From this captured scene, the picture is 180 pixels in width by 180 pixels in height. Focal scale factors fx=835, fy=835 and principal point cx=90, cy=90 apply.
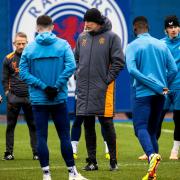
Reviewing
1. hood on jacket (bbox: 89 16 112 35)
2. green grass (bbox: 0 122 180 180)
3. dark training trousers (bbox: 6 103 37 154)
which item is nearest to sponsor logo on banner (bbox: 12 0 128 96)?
green grass (bbox: 0 122 180 180)

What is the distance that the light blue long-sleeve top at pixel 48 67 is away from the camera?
9516 millimetres

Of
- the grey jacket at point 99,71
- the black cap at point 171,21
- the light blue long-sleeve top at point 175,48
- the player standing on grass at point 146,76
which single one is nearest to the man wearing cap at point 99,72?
the grey jacket at point 99,71

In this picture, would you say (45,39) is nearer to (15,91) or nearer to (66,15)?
(15,91)

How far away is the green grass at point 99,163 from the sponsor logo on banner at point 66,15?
174 inches

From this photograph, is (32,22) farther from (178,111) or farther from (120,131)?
(178,111)

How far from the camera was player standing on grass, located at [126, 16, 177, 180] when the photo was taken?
10031 millimetres

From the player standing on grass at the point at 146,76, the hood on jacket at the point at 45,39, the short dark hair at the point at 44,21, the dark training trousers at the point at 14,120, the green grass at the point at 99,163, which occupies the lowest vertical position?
the green grass at the point at 99,163

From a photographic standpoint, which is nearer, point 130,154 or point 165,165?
point 165,165

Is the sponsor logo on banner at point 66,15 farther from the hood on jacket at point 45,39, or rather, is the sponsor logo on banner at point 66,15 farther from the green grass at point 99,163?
the hood on jacket at point 45,39

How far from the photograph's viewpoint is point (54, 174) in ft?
34.2

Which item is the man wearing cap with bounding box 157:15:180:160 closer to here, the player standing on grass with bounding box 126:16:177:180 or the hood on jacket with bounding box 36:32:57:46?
the player standing on grass with bounding box 126:16:177:180

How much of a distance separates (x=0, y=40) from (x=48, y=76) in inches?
430

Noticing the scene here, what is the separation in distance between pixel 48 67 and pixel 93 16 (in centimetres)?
115

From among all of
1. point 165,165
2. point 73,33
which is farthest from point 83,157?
point 73,33
